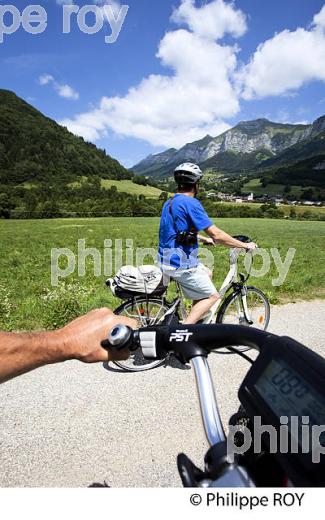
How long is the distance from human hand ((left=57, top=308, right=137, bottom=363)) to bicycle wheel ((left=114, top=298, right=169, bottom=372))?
298cm

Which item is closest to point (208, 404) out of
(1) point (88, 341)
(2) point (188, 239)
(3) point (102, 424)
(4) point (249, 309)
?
(1) point (88, 341)

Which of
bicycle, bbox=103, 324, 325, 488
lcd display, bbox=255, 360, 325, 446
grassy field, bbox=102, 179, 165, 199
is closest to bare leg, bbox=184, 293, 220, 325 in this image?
bicycle, bbox=103, 324, 325, 488

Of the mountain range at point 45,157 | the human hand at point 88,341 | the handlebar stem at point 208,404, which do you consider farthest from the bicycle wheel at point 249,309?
the mountain range at point 45,157

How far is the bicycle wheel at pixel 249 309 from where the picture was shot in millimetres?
5363

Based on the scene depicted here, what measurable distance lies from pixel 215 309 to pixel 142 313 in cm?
106

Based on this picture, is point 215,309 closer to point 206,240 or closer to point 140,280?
point 206,240

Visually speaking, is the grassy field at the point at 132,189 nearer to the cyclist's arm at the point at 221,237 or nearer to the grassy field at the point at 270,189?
the grassy field at the point at 270,189

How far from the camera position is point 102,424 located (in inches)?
135

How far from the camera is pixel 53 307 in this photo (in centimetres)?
641

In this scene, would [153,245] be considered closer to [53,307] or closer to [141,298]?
[53,307]

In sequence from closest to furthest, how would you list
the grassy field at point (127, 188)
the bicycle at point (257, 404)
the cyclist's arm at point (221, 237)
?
the bicycle at point (257, 404) → the cyclist's arm at point (221, 237) → the grassy field at point (127, 188)

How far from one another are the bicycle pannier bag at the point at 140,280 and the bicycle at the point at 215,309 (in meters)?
0.21

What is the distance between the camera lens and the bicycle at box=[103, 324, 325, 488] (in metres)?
0.94

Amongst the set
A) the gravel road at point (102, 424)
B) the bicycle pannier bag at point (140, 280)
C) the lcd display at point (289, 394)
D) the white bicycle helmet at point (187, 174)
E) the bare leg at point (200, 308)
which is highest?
the white bicycle helmet at point (187, 174)
